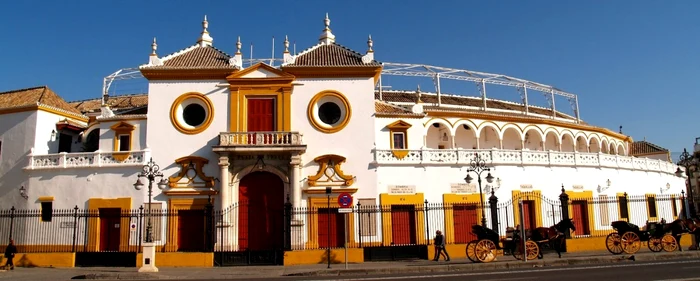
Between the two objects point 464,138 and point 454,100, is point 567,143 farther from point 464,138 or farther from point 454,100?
point 454,100

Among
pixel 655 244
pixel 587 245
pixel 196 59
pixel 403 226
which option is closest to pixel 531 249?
pixel 655 244

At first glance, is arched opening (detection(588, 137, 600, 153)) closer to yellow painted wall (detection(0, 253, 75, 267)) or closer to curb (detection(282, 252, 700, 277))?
curb (detection(282, 252, 700, 277))

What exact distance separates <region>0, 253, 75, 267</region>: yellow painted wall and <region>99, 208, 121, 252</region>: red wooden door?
3709mm

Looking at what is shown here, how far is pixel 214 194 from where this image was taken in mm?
24141

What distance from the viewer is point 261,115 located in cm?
2523

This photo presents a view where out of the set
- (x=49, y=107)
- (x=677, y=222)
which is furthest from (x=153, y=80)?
(x=677, y=222)

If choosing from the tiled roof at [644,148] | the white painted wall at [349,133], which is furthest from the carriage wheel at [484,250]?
the tiled roof at [644,148]

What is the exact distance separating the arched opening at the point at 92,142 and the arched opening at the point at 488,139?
2219 cm

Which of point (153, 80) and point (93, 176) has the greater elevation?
point (153, 80)

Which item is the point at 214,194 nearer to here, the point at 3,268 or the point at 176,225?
the point at 176,225

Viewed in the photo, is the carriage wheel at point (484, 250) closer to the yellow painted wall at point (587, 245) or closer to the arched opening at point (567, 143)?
the yellow painted wall at point (587, 245)

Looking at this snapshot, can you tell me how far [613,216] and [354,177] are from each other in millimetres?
15049

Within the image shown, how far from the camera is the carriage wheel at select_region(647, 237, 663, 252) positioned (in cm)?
1911

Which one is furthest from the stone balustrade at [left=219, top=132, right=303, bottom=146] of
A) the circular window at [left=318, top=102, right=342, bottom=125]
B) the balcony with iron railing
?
the circular window at [left=318, top=102, right=342, bottom=125]
